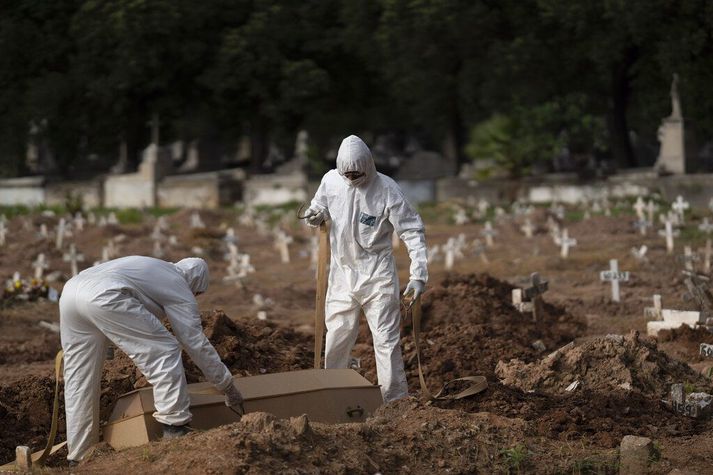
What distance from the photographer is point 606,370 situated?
9.55 m

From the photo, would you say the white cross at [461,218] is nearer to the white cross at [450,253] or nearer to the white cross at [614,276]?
the white cross at [450,253]

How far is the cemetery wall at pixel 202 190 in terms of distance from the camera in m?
38.8

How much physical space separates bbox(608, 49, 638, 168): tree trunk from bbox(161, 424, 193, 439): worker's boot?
29154 millimetres

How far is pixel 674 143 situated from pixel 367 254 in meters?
23.9

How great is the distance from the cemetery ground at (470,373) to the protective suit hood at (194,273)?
1.01 m

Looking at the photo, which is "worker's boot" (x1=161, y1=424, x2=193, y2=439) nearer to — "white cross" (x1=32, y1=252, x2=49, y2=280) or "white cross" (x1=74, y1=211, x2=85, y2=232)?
"white cross" (x1=32, y1=252, x2=49, y2=280)

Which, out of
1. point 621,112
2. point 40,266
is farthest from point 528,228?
point 621,112

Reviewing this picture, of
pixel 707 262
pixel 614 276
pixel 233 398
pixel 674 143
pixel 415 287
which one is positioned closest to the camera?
pixel 233 398

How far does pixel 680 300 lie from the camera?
1483 centimetres

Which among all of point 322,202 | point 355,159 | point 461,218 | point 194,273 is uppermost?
point 355,159

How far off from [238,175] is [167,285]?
109 feet

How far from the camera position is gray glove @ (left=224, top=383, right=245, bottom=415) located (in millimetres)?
7340

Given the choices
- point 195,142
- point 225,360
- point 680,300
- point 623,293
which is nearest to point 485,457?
point 225,360

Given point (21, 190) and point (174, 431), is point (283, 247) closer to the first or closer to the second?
point (174, 431)
